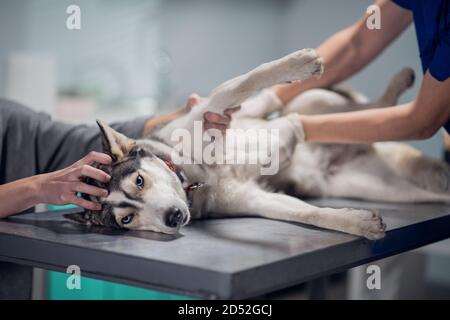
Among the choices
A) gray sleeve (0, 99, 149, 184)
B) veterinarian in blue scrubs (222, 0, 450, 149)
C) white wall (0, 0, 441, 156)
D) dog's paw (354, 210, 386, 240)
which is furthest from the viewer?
white wall (0, 0, 441, 156)

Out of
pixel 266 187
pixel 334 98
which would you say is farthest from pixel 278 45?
pixel 266 187

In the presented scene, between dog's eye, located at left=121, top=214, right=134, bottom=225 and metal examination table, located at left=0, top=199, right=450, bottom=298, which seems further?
dog's eye, located at left=121, top=214, right=134, bottom=225

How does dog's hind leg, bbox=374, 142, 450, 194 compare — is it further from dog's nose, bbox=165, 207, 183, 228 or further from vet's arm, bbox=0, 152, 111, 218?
vet's arm, bbox=0, 152, 111, 218

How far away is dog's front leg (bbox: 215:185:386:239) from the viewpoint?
135 centimetres

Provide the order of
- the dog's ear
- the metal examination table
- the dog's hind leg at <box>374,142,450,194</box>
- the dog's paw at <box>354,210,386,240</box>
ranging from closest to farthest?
the metal examination table < the dog's paw at <box>354,210,386,240</box> < the dog's ear < the dog's hind leg at <box>374,142,450,194</box>

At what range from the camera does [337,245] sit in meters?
1.25

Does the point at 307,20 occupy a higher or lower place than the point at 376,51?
higher

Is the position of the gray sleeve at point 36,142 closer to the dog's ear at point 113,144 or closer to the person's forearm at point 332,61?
the dog's ear at point 113,144

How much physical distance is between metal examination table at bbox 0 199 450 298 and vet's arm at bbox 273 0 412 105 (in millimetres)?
626

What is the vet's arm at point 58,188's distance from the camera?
1.34 meters

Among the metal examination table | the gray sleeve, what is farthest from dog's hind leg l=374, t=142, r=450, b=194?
the gray sleeve

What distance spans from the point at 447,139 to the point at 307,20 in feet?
4.18
